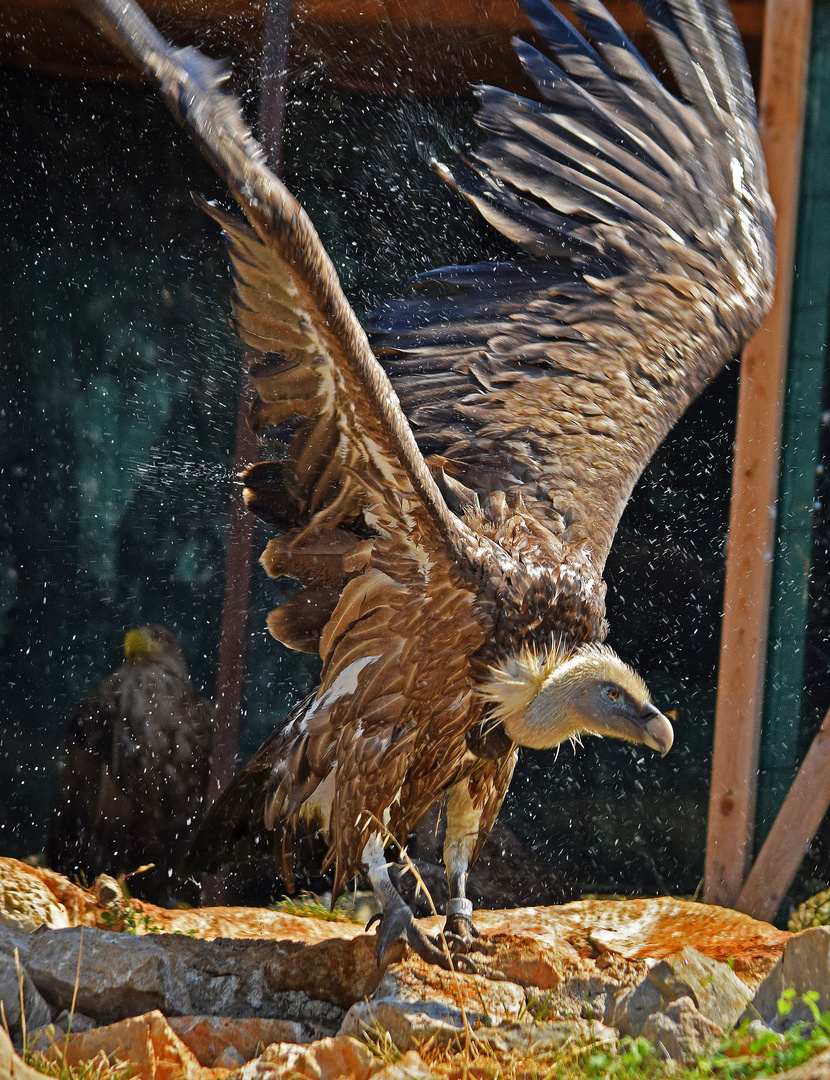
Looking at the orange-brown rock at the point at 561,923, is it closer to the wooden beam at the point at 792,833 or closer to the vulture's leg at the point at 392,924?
the wooden beam at the point at 792,833

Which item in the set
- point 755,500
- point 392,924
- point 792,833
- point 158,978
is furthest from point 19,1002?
point 755,500

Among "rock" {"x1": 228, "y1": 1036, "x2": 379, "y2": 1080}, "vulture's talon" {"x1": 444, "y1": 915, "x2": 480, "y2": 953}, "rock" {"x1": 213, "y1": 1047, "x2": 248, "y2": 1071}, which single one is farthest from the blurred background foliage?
"rock" {"x1": 228, "y1": 1036, "x2": 379, "y2": 1080}

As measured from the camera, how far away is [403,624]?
2.95m

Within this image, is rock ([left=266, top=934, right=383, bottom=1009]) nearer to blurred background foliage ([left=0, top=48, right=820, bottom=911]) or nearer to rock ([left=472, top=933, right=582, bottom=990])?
rock ([left=472, top=933, right=582, bottom=990])

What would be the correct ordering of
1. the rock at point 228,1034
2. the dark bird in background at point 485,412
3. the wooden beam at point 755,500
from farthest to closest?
the wooden beam at point 755,500 → the dark bird in background at point 485,412 → the rock at point 228,1034

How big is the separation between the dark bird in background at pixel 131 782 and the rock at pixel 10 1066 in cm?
239

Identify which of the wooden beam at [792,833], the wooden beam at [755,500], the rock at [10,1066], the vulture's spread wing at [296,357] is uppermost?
the vulture's spread wing at [296,357]

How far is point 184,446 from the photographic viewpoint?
4996 millimetres

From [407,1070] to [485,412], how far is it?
6.79ft

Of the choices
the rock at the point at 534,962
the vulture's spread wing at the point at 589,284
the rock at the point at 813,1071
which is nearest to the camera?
the rock at the point at 813,1071

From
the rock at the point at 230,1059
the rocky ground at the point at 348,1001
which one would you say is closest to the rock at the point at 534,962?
the rocky ground at the point at 348,1001

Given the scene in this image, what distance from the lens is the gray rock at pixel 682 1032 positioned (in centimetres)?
213

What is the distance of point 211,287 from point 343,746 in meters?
2.64

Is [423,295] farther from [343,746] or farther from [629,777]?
[629,777]
